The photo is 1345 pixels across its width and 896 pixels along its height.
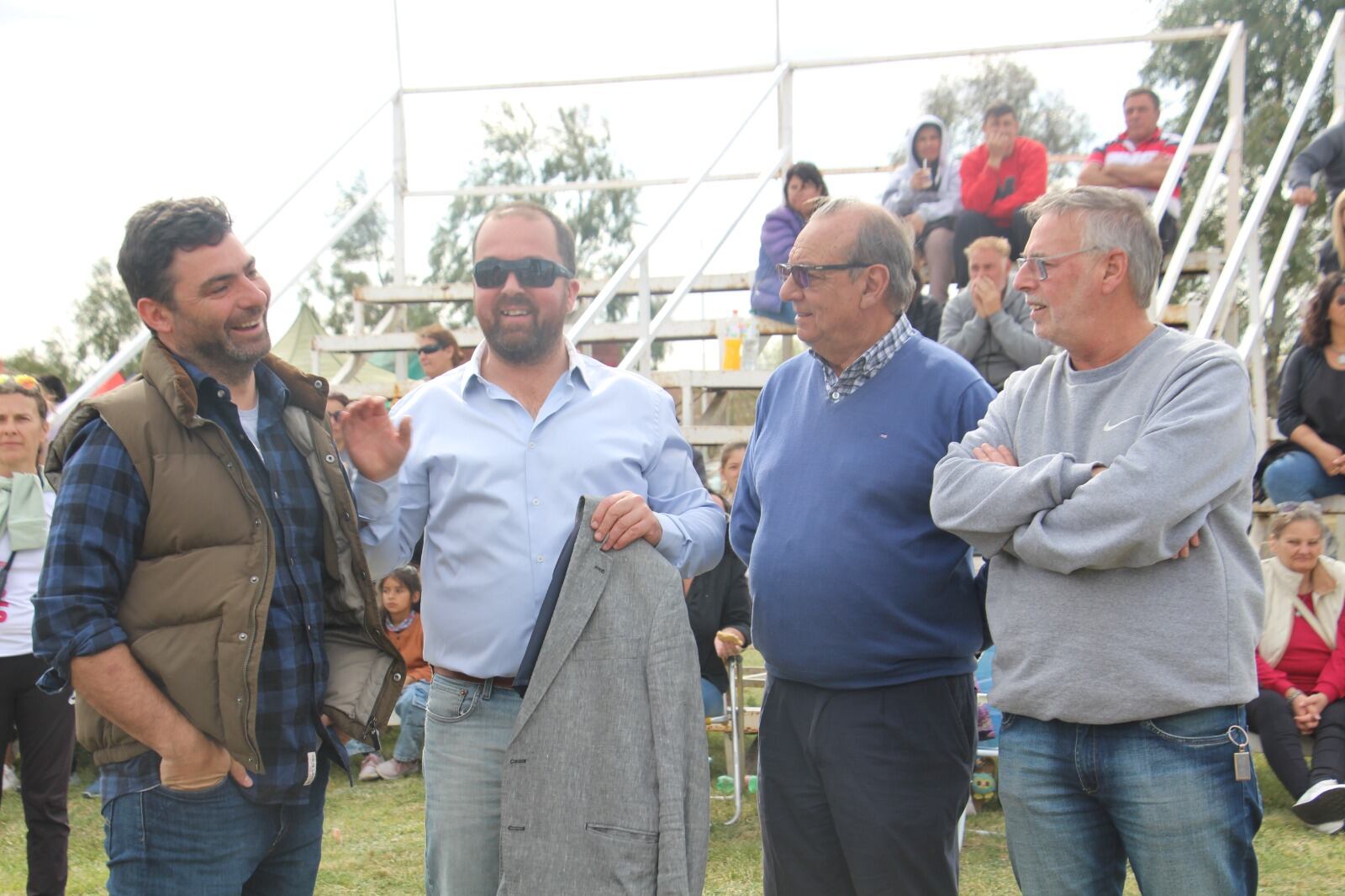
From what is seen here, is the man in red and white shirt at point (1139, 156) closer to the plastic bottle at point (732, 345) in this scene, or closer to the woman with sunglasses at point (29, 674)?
the plastic bottle at point (732, 345)

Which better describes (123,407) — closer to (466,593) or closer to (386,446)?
(386,446)

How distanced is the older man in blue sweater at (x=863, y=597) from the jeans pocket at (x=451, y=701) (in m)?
0.75

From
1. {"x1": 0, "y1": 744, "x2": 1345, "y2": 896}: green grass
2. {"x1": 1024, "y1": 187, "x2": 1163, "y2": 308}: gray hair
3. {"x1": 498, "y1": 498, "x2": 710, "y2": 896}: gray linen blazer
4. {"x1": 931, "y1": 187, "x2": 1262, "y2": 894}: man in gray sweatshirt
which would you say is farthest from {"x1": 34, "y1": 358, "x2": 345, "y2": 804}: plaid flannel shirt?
{"x1": 0, "y1": 744, "x2": 1345, "y2": 896}: green grass

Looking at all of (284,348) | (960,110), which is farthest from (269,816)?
(960,110)

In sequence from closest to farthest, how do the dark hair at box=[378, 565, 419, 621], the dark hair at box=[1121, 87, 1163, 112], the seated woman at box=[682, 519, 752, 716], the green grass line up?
the green grass → the seated woman at box=[682, 519, 752, 716] → the dark hair at box=[378, 565, 419, 621] → the dark hair at box=[1121, 87, 1163, 112]

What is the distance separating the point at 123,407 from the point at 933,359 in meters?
1.87

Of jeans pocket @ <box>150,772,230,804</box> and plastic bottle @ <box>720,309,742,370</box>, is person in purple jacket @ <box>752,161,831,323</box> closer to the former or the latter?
plastic bottle @ <box>720,309,742,370</box>

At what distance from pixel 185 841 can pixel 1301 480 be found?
565 cm

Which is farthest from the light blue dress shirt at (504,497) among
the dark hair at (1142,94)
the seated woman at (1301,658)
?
the dark hair at (1142,94)

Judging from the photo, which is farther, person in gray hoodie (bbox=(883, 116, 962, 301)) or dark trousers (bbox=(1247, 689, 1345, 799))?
person in gray hoodie (bbox=(883, 116, 962, 301))

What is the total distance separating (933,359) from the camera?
3.09 metres

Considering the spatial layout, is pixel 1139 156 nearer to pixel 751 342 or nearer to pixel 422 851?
pixel 751 342

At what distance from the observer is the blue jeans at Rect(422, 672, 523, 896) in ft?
8.96

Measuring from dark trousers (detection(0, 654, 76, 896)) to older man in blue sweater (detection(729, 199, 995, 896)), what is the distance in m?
2.97
